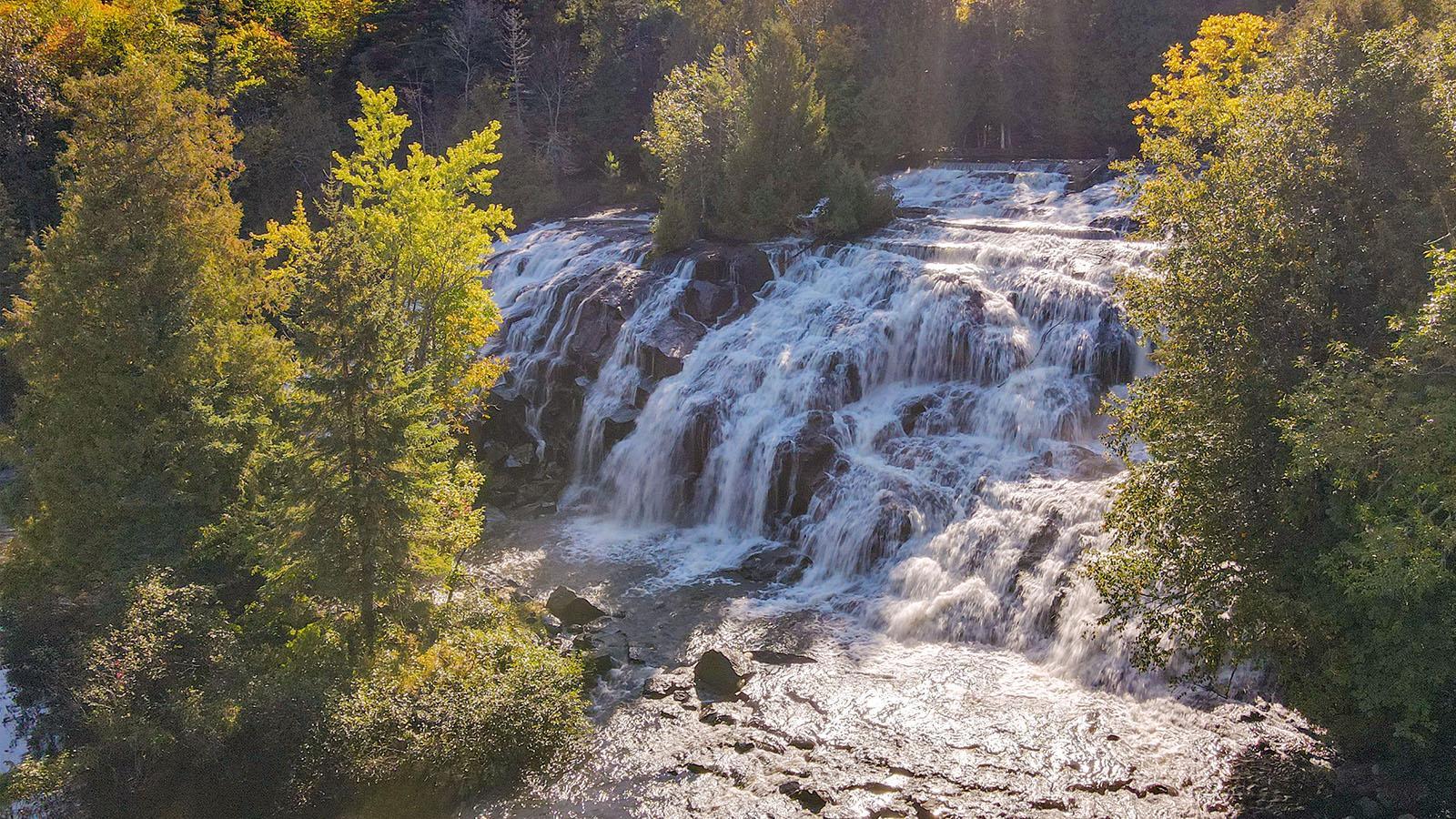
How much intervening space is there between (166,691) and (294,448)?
458 cm

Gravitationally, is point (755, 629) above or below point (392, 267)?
below

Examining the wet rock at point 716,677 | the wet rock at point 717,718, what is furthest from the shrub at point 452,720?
the wet rock at point 716,677

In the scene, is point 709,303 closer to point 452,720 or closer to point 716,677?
point 716,677

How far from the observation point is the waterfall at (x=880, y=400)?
71.6ft

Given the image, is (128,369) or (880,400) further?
(880,400)

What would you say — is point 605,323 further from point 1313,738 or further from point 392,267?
point 1313,738

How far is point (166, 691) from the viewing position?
53.2ft

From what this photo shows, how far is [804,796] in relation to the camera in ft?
51.8

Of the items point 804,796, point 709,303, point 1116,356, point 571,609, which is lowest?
point 804,796

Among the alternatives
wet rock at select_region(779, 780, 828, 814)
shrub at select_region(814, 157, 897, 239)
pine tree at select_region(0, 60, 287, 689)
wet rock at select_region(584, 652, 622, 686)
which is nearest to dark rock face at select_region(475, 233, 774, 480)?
shrub at select_region(814, 157, 897, 239)

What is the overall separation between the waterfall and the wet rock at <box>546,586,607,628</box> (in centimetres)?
474

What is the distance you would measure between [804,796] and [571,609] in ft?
28.0

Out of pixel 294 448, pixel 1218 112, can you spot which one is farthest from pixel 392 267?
pixel 1218 112

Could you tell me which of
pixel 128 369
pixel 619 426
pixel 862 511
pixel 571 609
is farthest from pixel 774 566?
pixel 128 369
